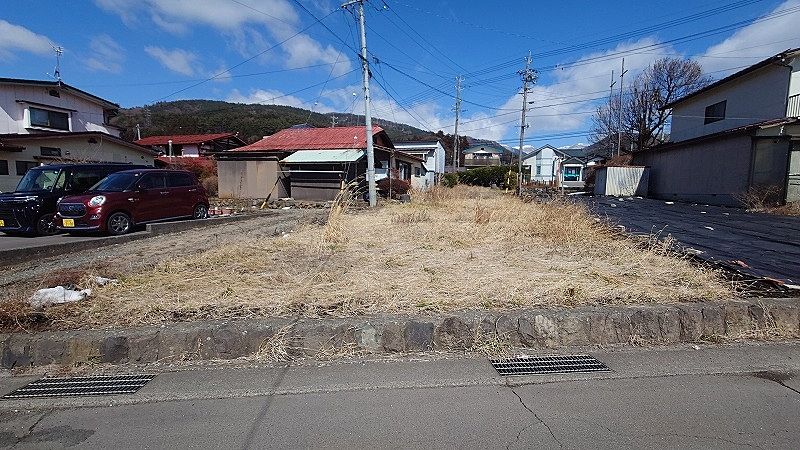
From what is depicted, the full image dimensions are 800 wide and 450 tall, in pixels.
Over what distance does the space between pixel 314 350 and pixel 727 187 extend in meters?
21.3

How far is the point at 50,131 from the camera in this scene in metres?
22.1

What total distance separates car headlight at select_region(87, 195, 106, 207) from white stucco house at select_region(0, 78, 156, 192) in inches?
557

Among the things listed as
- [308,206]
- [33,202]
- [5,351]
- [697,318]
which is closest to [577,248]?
[697,318]

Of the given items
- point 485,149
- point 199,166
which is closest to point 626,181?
point 199,166

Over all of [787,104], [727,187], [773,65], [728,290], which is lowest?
[728,290]

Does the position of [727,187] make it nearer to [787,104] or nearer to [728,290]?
[787,104]

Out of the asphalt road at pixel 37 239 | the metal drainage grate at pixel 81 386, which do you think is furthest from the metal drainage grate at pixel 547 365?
the asphalt road at pixel 37 239

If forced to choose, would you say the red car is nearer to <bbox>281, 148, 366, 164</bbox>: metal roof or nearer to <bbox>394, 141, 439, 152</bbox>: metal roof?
<bbox>281, 148, 366, 164</bbox>: metal roof

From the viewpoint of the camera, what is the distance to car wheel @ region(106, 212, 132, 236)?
8.58 meters

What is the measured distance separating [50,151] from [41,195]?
14.5m

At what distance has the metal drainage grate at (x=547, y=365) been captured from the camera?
290cm

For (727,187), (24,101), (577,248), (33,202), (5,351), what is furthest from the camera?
(24,101)

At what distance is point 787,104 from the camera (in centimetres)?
1734

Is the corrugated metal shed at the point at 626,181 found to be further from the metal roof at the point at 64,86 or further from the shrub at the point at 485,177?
the metal roof at the point at 64,86
